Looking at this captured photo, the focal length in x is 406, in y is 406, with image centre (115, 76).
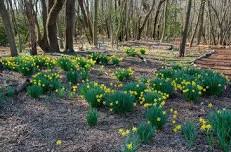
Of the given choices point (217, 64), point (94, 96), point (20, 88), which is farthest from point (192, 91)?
point (217, 64)

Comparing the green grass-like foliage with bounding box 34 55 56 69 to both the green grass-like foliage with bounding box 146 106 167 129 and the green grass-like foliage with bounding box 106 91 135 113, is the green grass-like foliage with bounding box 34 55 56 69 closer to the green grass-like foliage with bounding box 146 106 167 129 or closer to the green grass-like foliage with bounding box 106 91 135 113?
the green grass-like foliage with bounding box 106 91 135 113

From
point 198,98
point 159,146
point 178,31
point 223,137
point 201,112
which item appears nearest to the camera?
point 223,137

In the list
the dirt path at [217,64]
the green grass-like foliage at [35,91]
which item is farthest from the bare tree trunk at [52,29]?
the green grass-like foliage at [35,91]

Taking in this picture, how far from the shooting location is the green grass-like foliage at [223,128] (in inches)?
157

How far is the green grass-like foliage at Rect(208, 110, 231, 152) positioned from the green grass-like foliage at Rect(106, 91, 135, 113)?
131cm

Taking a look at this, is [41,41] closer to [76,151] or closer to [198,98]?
[198,98]

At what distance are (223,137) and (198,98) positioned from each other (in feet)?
7.81

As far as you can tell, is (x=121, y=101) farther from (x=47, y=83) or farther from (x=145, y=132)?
(x=47, y=83)

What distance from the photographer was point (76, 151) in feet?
13.8

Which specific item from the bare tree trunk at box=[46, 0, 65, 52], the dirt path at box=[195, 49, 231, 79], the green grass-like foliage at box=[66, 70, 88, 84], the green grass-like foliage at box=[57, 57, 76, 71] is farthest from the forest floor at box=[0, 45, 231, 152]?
the bare tree trunk at box=[46, 0, 65, 52]

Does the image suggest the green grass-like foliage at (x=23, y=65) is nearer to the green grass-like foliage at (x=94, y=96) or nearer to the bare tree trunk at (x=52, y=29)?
the green grass-like foliage at (x=94, y=96)

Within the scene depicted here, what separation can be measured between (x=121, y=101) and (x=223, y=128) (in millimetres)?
1626

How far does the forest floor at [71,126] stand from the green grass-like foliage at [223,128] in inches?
9.4

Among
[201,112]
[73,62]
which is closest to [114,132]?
[201,112]
